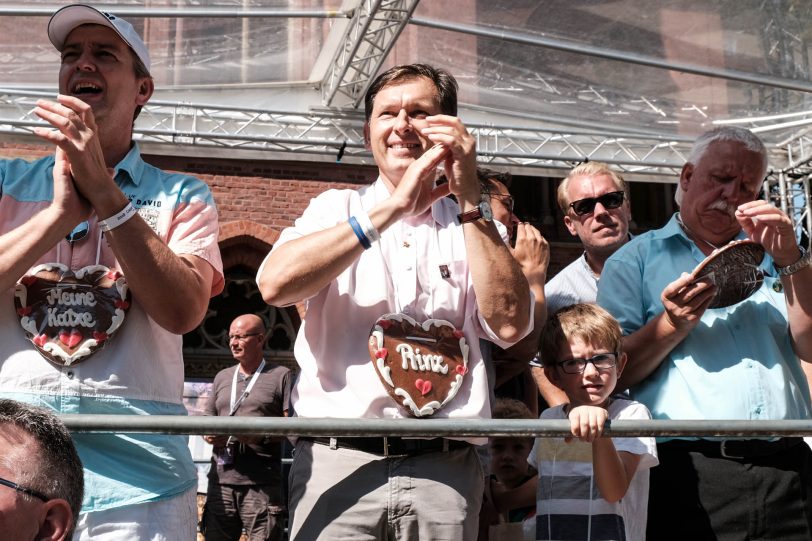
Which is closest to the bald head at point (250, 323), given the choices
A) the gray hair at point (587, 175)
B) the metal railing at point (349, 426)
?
the gray hair at point (587, 175)

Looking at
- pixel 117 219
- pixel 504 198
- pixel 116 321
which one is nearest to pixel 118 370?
pixel 116 321

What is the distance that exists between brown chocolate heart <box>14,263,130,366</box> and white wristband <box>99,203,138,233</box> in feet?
0.58

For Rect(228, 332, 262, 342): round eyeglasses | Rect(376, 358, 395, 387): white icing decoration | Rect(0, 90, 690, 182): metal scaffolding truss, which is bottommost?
Rect(376, 358, 395, 387): white icing decoration

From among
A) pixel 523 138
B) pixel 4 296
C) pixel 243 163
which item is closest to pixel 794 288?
pixel 4 296

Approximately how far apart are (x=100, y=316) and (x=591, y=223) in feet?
8.02

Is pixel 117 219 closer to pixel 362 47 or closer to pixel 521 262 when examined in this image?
pixel 521 262

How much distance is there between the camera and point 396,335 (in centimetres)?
266

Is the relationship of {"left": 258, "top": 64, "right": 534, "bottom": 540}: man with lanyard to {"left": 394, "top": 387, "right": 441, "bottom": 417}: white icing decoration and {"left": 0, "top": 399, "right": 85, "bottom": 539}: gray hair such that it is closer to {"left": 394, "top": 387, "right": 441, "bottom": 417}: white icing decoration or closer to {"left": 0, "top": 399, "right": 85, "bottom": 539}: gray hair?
{"left": 394, "top": 387, "right": 441, "bottom": 417}: white icing decoration

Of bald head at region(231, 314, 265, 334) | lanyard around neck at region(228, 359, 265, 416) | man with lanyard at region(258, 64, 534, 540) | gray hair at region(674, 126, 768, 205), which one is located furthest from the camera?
bald head at region(231, 314, 265, 334)

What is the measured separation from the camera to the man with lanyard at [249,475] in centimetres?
696

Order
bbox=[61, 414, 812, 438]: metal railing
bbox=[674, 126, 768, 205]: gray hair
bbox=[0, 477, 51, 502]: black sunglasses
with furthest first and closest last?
1. bbox=[674, 126, 768, 205]: gray hair
2. bbox=[61, 414, 812, 438]: metal railing
3. bbox=[0, 477, 51, 502]: black sunglasses

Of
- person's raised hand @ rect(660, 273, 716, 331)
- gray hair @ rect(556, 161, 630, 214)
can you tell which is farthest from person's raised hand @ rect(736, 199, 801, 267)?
gray hair @ rect(556, 161, 630, 214)

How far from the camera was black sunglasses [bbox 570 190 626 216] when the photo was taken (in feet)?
14.5

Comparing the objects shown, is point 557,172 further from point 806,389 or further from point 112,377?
point 112,377
